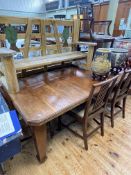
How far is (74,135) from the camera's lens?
1.76 metres

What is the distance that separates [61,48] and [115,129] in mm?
1537

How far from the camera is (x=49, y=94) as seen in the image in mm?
1438

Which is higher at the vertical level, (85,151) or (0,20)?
(0,20)

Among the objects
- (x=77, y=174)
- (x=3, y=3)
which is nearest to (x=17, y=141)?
(x=77, y=174)

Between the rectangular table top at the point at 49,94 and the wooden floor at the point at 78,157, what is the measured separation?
23.5 inches

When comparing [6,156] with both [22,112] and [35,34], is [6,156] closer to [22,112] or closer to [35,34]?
[22,112]

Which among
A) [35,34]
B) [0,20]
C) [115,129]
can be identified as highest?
[0,20]

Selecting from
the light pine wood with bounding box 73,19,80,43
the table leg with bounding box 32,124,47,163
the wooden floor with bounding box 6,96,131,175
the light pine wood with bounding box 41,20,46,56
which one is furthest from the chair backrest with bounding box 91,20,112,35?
the table leg with bounding box 32,124,47,163

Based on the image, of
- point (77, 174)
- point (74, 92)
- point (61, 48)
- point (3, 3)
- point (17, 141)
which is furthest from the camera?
point (3, 3)

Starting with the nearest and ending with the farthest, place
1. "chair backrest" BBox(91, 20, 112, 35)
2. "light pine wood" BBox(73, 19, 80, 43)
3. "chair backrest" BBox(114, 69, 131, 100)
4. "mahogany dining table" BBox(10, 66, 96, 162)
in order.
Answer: "mahogany dining table" BBox(10, 66, 96, 162), "chair backrest" BBox(114, 69, 131, 100), "light pine wood" BBox(73, 19, 80, 43), "chair backrest" BBox(91, 20, 112, 35)

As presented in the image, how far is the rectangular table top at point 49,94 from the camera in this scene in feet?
3.75

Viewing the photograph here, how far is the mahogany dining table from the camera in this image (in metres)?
1.14

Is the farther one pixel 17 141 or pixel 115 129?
pixel 115 129

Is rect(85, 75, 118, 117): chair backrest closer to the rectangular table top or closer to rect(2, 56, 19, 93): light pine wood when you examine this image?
the rectangular table top
